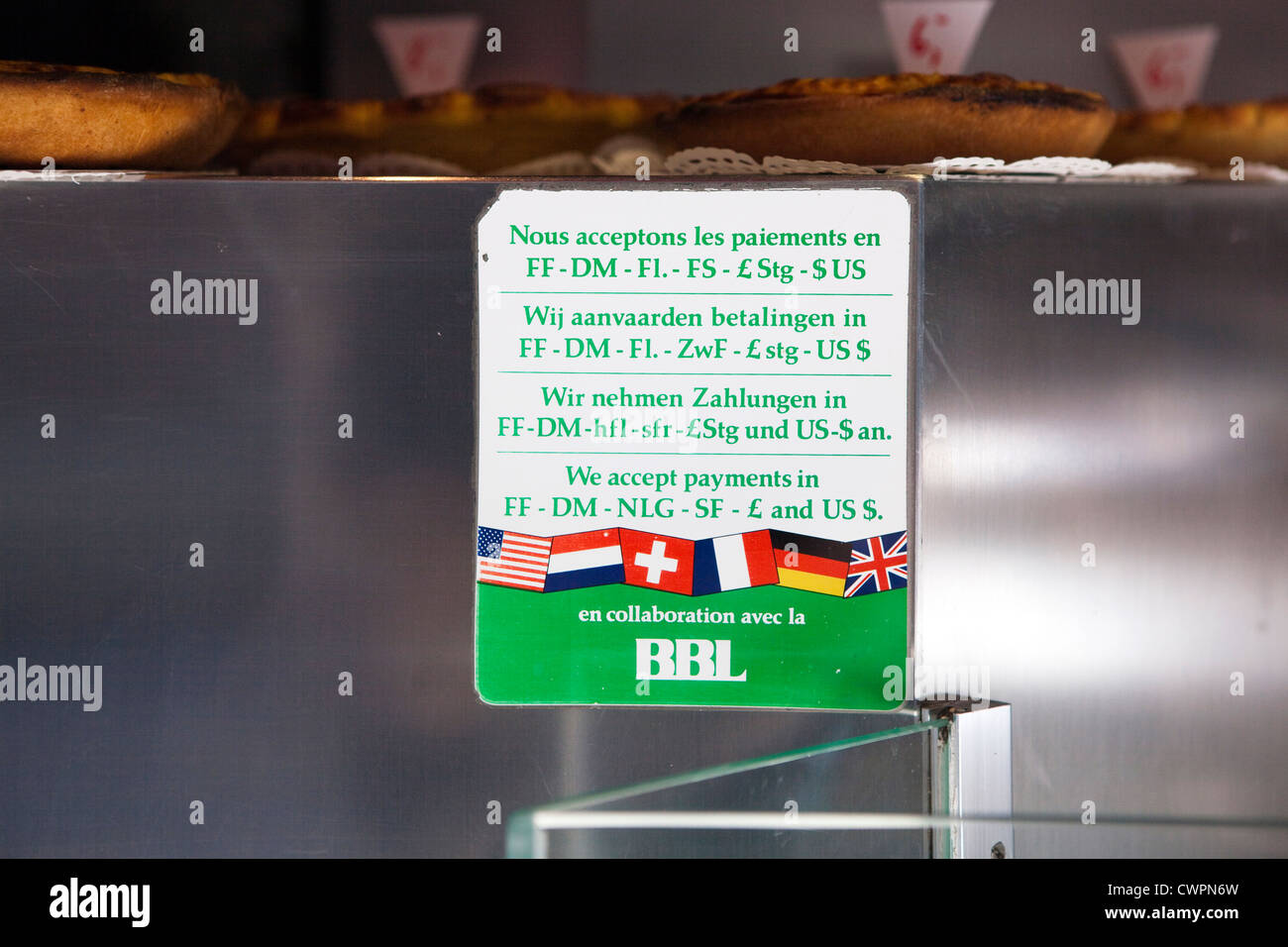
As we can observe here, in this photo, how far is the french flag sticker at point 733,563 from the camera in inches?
35.3

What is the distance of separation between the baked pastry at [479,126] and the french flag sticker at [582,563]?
16.0 inches

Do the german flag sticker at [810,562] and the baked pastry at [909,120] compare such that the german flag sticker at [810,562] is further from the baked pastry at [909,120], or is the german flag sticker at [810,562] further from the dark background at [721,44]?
the dark background at [721,44]

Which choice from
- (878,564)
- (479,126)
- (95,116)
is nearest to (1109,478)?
(878,564)

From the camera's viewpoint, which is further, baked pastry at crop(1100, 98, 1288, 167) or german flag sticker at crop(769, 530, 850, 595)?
baked pastry at crop(1100, 98, 1288, 167)

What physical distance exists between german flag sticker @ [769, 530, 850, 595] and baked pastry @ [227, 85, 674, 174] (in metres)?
0.45

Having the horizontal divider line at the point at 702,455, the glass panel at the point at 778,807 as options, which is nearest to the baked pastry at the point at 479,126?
the horizontal divider line at the point at 702,455

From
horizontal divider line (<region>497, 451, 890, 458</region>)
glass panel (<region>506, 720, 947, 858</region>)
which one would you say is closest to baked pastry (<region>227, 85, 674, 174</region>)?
horizontal divider line (<region>497, 451, 890, 458</region>)

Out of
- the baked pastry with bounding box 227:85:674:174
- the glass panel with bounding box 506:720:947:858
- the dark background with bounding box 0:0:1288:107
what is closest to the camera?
the glass panel with bounding box 506:720:947:858

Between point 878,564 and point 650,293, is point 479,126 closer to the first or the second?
point 650,293

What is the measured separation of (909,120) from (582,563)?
490mm

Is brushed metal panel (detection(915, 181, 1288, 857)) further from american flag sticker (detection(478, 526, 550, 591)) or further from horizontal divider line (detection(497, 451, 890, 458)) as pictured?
american flag sticker (detection(478, 526, 550, 591))

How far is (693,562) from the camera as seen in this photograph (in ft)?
2.95

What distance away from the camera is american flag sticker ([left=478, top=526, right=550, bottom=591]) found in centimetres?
90
